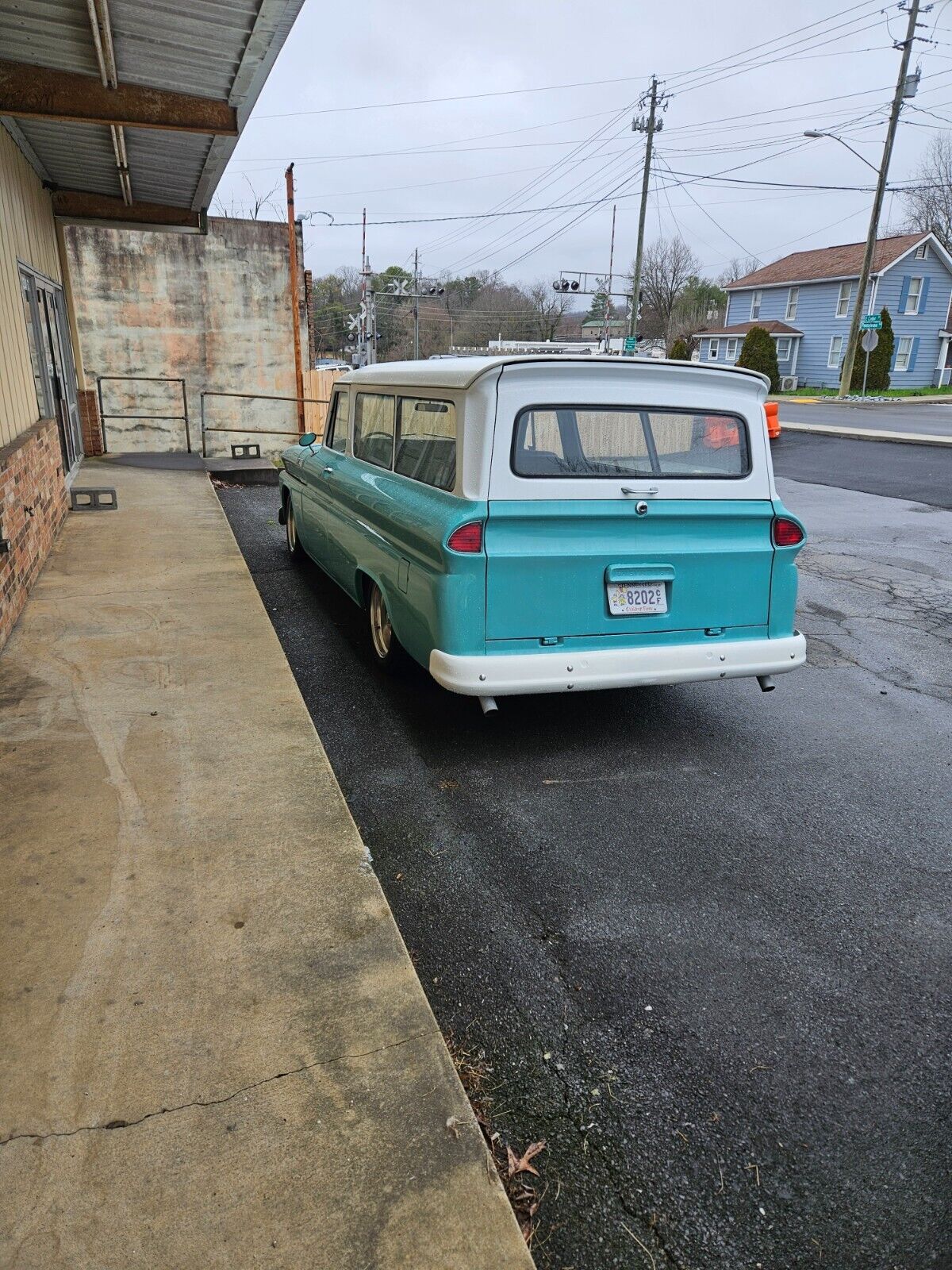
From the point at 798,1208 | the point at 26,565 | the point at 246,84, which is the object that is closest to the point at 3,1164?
the point at 798,1208

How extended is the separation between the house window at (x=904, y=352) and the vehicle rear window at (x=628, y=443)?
43.3m

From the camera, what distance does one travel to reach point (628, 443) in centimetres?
427

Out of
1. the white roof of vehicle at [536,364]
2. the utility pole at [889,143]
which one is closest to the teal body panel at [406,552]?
the white roof of vehicle at [536,364]

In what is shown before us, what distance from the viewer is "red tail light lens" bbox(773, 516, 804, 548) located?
14.7 feet

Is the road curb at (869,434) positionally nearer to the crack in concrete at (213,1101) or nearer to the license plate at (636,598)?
the license plate at (636,598)

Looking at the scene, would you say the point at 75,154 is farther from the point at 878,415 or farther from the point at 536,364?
the point at 878,415

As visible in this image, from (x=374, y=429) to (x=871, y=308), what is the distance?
4256cm

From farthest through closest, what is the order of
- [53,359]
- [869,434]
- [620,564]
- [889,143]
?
[889,143], [869,434], [53,359], [620,564]

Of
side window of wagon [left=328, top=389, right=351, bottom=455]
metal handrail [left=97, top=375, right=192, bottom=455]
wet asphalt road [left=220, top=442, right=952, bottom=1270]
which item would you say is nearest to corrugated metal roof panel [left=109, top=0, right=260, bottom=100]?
side window of wagon [left=328, top=389, right=351, bottom=455]

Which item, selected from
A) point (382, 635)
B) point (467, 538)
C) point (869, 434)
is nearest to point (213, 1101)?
point (467, 538)

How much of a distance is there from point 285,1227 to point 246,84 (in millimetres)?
6468

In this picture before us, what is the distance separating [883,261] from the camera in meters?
40.7

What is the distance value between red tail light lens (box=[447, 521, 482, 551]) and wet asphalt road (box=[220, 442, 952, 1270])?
1047 millimetres

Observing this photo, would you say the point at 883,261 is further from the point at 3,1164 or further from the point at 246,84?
the point at 3,1164
